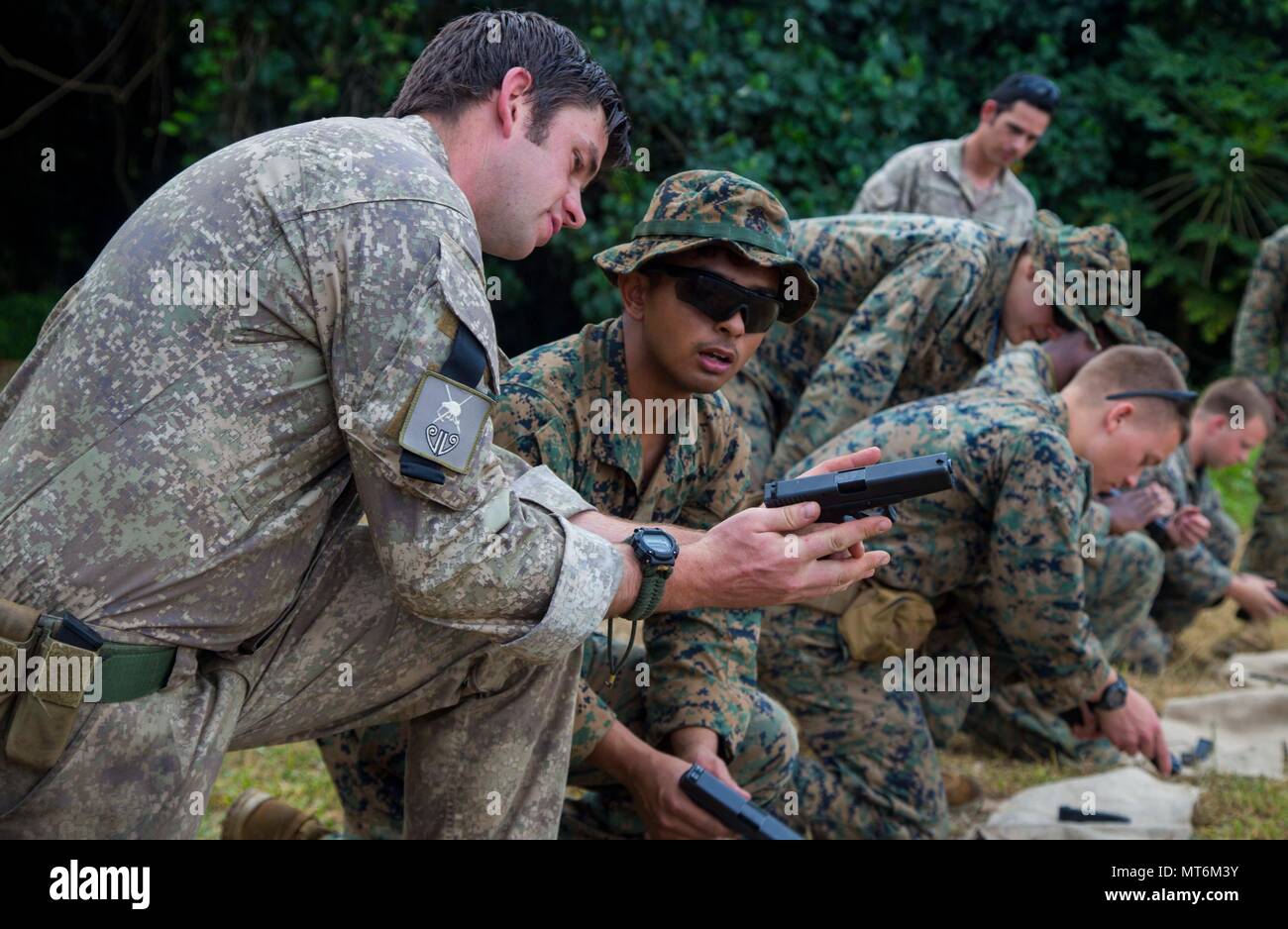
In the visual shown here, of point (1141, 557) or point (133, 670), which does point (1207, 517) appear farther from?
point (133, 670)

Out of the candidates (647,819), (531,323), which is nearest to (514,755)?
(647,819)

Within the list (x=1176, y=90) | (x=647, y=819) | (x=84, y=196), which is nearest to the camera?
(x=647, y=819)

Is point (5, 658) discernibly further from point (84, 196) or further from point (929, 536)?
point (84, 196)

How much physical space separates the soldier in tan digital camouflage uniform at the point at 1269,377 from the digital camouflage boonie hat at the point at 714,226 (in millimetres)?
5357

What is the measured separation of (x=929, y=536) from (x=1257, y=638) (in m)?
3.24

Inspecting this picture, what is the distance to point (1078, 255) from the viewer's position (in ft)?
16.4

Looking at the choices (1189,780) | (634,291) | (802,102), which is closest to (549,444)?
(634,291)

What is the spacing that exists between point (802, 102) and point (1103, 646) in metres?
4.75

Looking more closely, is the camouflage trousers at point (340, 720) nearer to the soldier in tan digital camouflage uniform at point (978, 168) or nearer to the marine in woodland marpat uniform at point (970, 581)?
the marine in woodland marpat uniform at point (970, 581)

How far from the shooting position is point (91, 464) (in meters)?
2.27

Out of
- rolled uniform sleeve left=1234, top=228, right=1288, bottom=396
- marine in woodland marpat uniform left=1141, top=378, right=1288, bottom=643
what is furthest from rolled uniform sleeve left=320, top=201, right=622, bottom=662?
rolled uniform sleeve left=1234, top=228, right=1288, bottom=396

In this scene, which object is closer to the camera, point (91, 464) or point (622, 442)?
point (91, 464)

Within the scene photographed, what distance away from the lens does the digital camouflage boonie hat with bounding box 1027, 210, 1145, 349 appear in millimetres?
4977

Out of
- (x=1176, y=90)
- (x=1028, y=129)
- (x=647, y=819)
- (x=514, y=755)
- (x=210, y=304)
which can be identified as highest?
(x=1176, y=90)
